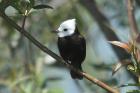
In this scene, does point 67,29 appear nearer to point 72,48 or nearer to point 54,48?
point 72,48

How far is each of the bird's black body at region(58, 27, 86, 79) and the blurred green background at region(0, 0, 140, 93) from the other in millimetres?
311

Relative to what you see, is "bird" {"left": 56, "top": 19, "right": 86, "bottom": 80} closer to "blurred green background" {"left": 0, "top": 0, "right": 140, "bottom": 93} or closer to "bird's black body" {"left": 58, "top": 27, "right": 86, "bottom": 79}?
"bird's black body" {"left": 58, "top": 27, "right": 86, "bottom": 79}

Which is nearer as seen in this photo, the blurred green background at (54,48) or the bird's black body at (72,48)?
the bird's black body at (72,48)

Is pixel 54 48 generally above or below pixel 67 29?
below

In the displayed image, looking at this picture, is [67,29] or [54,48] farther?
[54,48]

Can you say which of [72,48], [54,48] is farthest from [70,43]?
[54,48]

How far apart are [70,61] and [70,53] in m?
0.08

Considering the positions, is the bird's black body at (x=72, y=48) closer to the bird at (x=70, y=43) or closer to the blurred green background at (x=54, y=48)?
the bird at (x=70, y=43)

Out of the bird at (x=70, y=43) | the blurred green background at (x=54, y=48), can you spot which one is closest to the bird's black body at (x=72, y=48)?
the bird at (x=70, y=43)

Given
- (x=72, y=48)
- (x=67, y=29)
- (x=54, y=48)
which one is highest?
(x=67, y=29)

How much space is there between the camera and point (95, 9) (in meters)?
4.34

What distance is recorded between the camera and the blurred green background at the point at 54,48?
14.4 ft

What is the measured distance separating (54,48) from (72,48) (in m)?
2.26

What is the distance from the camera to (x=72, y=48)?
3924 mm
